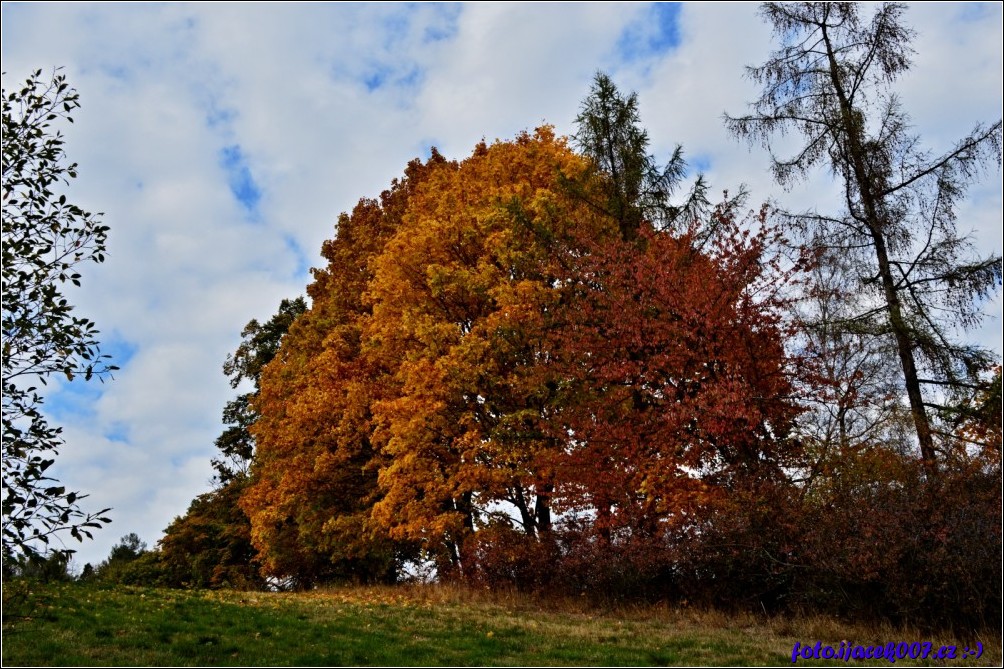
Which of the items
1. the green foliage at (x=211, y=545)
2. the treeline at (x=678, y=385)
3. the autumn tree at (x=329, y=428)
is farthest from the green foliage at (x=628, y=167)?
the green foliage at (x=211, y=545)

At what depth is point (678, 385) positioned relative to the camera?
1479cm

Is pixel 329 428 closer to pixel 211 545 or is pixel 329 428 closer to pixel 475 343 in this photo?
pixel 475 343

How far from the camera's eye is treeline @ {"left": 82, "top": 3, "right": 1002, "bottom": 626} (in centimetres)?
1173

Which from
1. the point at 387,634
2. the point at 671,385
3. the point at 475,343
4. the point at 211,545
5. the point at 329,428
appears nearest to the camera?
the point at 387,634

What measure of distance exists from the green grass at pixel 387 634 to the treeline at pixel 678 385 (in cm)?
104

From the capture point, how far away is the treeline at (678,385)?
11.7 m

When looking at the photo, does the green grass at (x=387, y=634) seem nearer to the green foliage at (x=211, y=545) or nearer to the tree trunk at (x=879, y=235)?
the tree trunk at (x=879, y=235)

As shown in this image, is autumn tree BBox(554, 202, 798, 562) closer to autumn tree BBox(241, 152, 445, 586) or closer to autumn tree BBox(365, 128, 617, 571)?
autumn tree BBox(365, 128, 617, 571)

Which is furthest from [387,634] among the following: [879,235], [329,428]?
[879,235]

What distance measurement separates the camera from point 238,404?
3403 cm

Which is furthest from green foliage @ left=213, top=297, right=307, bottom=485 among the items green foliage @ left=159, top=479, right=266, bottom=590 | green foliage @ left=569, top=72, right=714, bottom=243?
green foliage @ left=569, top=72, right=714, bottom=243

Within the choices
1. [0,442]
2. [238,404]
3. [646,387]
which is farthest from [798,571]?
[238,404]

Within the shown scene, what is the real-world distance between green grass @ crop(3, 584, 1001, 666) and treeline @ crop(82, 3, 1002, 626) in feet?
3.41

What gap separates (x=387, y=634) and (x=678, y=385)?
7.20 m
